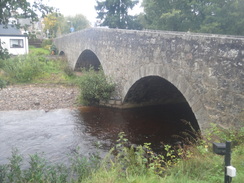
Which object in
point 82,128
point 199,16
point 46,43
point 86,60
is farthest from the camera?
point 46,43

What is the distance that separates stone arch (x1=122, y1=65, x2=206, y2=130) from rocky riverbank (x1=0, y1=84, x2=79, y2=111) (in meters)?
4.06

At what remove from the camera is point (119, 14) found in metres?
27.5

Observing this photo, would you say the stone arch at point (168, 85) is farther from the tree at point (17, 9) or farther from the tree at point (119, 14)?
the tree at point (119, 14)

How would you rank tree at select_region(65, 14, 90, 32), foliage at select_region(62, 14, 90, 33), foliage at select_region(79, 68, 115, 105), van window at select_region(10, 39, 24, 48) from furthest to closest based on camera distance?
tree at select_region(65, 14, 90, 32)
foliage at select_region(62, 14, 90, 33)
van window at select_region(10, 39, 24, 48)
foliage at select_region(79, 68, 115, 105)

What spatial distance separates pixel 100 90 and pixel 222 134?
8.03 metres

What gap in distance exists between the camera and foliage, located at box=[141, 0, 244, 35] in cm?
1858

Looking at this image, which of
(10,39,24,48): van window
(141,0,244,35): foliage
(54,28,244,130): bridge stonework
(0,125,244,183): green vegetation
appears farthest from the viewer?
(10,39,24,48): van window

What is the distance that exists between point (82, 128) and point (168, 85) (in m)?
4.53

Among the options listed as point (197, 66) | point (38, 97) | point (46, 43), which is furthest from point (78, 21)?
point (197, 66)

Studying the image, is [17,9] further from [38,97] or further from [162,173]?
[38,97]

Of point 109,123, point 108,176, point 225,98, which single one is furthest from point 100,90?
point 108,176

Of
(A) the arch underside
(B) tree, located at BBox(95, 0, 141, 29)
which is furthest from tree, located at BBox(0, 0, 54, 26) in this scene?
(B) tree, located at BBox(95, 0, 141, 29)

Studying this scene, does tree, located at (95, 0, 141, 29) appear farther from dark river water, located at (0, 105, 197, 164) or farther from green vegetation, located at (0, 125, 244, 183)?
green vegetation, located at (0, 125, 244, 183)

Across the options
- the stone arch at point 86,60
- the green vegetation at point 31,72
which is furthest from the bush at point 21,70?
the stone arch at point 86,60
